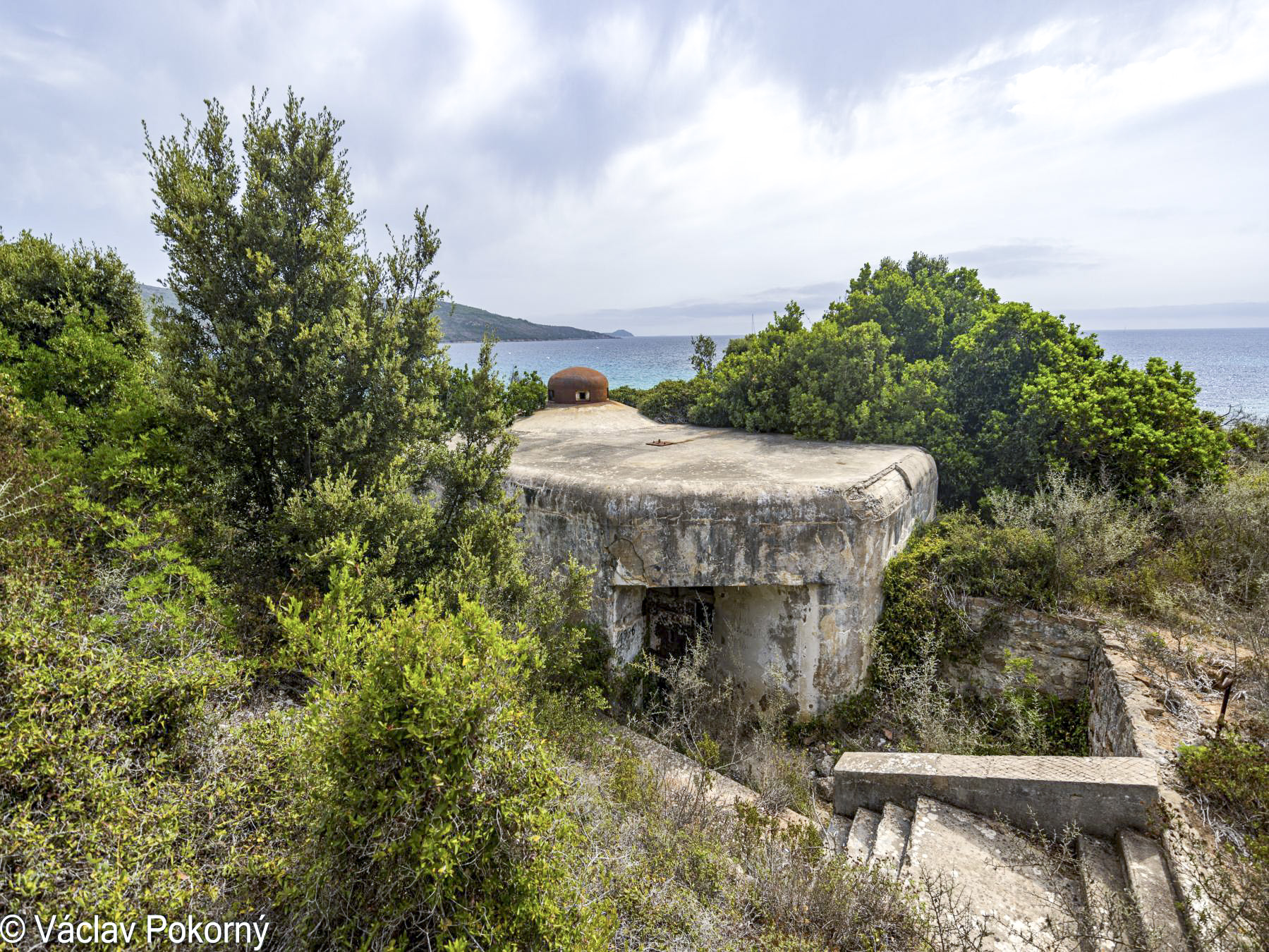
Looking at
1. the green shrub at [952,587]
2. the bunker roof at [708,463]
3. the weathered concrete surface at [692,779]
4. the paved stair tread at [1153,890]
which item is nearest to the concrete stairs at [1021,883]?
the paved stair tread at [1153,890]

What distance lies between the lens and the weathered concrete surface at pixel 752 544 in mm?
5656

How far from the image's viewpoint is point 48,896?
233 centimetres

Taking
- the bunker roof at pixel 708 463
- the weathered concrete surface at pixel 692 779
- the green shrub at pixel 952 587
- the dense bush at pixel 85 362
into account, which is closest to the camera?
→ the weathered concrete surface at pixel 692 779

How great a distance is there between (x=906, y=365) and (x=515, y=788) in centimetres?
859

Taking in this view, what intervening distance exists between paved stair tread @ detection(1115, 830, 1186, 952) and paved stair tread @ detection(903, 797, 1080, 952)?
12.9 inches

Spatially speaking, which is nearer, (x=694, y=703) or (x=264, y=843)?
(x=264, y=843)

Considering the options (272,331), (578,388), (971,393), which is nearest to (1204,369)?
(971,393)

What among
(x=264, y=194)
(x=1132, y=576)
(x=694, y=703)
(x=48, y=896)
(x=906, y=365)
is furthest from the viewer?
(x=906, y=365)

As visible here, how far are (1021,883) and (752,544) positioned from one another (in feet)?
10.0

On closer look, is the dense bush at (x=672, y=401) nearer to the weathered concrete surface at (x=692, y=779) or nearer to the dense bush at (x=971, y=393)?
the dense bush at (x=971, y=393)

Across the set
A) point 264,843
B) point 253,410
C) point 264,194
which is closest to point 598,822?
point 264,843

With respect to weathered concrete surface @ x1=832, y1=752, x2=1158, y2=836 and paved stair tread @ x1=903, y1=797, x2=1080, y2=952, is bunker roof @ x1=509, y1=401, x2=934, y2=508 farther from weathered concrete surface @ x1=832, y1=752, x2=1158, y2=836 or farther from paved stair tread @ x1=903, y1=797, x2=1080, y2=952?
paved stair tread @ x1=903, y1=797, x2=1080, y2=952

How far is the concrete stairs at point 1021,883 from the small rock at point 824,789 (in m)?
1.07

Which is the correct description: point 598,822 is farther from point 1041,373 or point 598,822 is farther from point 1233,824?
point 1041,373
